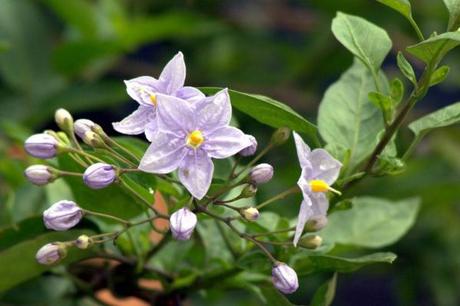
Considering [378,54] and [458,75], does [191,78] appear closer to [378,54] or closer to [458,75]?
[458,75]

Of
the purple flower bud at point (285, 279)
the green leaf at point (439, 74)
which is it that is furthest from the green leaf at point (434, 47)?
the purple flower bud at point (285, 279)

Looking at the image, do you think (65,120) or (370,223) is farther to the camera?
(370,223)

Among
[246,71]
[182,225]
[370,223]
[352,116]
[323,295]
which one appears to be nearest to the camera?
[182,225]

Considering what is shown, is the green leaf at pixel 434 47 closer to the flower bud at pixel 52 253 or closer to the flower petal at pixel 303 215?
the flower petal at pixel 303 215

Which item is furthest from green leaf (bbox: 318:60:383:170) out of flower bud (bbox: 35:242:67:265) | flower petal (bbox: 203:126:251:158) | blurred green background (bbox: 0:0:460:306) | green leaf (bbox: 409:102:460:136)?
blurred green background (bbox: 0:0:460:306)

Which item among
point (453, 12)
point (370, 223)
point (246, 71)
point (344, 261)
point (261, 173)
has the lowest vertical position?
point (246, 71)

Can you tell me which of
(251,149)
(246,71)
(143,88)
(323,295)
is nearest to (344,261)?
(323,295)

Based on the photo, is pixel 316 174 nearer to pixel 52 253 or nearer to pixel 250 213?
pixel 250 213
